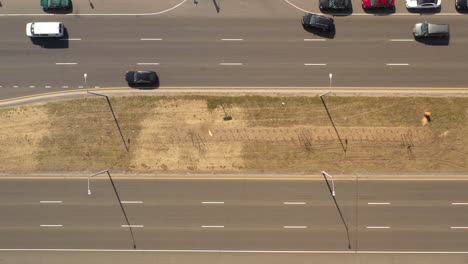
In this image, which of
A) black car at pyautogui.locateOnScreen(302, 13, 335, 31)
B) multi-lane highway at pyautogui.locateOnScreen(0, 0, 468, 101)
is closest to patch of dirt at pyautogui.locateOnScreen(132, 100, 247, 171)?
multi-lane highway at pyautogui.locateOnScreen(0, 0, 468, 101)

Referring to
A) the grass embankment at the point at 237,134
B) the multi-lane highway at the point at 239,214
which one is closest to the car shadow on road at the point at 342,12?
the grass embankment at the point at 237,134

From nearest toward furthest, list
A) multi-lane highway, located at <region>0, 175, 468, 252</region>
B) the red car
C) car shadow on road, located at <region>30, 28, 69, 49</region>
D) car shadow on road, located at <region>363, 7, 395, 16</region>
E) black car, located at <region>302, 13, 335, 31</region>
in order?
multi-lane highway, located at <region>0, 175, 468, 252</region> < black car, located at <region>302, 13, 335, 31</region> < the red car < car shadow on road, located at <region>363, 7, 395, 16</region> < car shadow on road, located at <region>30, 28, 69, 49</region>

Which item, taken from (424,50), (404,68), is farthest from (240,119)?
(424,50)

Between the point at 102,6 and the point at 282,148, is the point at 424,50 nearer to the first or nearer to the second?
the point at 282,148

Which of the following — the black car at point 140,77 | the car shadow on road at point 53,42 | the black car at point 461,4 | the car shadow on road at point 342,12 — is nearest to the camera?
the black car at point 461,4

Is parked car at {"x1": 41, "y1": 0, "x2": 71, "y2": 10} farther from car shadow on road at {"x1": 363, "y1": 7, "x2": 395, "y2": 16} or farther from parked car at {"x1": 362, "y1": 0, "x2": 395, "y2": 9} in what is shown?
car shadow on road at {"x1": 363, "y1": 7, "x2": 395, "y2": 16}

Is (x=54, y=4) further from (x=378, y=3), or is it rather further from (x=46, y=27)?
(x=378, y=3)

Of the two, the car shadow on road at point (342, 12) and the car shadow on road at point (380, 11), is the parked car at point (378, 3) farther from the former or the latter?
the car shadow on road at point (342, 12)
